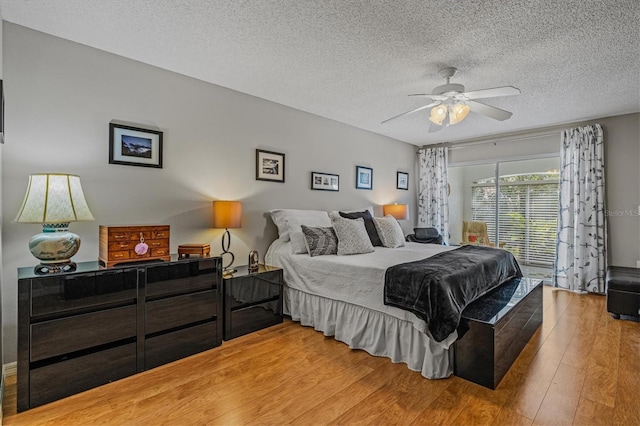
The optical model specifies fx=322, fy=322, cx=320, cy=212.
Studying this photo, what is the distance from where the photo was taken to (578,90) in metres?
3.33

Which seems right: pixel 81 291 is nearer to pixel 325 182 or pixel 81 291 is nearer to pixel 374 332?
pixel 374 332

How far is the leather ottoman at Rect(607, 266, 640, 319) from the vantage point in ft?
10.5

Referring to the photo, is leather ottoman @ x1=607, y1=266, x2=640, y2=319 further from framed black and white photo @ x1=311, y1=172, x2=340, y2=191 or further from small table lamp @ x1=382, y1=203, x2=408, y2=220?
framed black and white photo @ x1=311, y1=172, x2=340, y2=191

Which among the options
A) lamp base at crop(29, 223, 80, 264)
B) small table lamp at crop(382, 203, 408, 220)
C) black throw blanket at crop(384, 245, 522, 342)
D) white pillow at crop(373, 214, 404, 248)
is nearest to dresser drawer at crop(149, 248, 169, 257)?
lamp base at crop(29, 223, 80, 264)

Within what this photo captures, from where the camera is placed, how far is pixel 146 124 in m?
2.82

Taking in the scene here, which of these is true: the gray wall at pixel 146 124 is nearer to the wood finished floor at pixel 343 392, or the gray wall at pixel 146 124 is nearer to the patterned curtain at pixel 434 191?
the wood finished floor at pixel 343 392

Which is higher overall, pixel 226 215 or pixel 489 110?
pixel 489 110

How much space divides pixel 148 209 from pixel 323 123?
98.2 inches

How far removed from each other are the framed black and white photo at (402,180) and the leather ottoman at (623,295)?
3122mm

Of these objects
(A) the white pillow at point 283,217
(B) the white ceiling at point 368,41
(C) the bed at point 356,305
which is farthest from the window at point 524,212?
(A) the white pillow at point 283,217

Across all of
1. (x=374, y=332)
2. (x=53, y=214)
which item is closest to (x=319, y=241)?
(x=374, y=332)

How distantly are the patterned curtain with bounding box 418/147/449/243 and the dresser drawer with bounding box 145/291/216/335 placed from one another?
14.3ft

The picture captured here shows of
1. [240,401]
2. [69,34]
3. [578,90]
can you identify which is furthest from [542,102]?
[69,34]

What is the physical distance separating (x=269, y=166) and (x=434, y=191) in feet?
11.3
